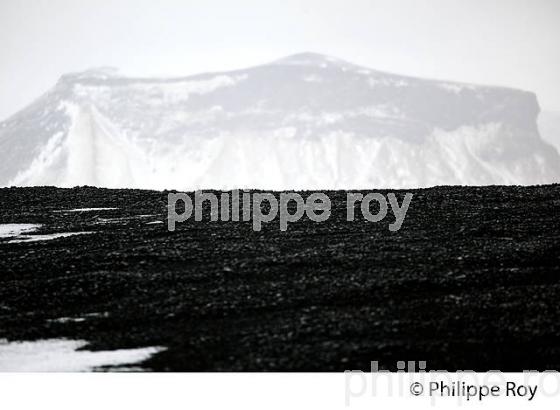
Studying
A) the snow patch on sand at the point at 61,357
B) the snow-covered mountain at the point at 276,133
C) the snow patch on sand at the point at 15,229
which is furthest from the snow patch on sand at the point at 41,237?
the snow-covered mountain at the point at 276,133

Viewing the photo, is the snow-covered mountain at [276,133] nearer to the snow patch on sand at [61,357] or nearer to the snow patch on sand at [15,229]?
the snow patch on sand at [15,229]

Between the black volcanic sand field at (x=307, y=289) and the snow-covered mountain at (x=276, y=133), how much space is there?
9884 cm

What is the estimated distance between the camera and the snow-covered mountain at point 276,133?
120 m

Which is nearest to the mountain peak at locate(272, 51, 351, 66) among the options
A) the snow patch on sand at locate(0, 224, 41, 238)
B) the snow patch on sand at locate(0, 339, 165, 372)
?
the snow patch on sand at locate(0, 224, 41, 238)

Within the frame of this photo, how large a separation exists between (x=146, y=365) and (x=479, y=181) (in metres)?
113

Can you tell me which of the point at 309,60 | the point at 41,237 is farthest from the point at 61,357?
the point at 309,60

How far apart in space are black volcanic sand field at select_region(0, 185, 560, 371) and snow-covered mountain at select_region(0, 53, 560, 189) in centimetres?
9884

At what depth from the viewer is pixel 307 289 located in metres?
9.23

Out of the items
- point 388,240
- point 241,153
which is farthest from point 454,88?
point 388,240

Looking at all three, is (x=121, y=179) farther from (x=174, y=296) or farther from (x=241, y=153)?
(x=174, y=296)

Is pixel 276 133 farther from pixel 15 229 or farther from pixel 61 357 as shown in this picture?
pixel 61 357

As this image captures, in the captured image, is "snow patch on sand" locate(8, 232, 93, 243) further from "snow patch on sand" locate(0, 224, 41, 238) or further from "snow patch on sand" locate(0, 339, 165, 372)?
"snow patch on sand" locate(0, 339, 165, 372)

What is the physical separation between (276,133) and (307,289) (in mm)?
126509

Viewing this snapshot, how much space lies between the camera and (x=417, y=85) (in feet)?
469
